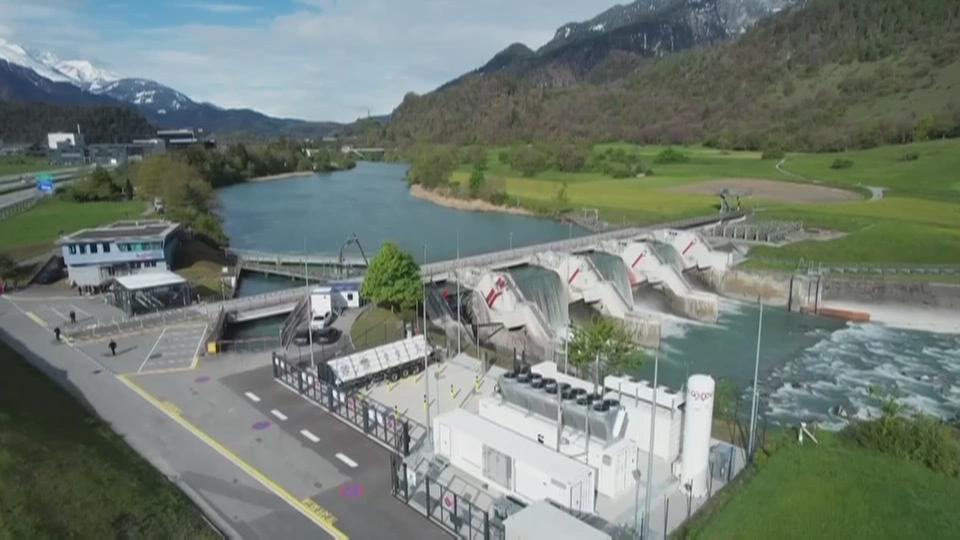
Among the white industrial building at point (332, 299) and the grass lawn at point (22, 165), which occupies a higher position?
the grass lawn at point (22, 165)

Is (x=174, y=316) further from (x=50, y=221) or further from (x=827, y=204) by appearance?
(x=827, y=204)

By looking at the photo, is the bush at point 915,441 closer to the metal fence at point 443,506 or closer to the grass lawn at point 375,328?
the metal fence at point 443,506

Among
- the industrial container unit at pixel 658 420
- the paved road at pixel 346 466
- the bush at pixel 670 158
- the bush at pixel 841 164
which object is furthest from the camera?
the bush at pixel 670 158

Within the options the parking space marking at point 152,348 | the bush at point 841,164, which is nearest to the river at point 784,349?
the parking space marking at point 152,348

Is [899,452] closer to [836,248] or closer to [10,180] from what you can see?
[836,248]

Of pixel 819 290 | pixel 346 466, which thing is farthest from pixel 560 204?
pixel 346 466

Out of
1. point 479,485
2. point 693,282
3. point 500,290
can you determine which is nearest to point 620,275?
point 693,282

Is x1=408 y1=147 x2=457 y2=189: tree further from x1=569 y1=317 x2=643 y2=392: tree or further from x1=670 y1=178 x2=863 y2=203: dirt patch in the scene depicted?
x1=569 y1=317 x2=643 y2=392: tree
